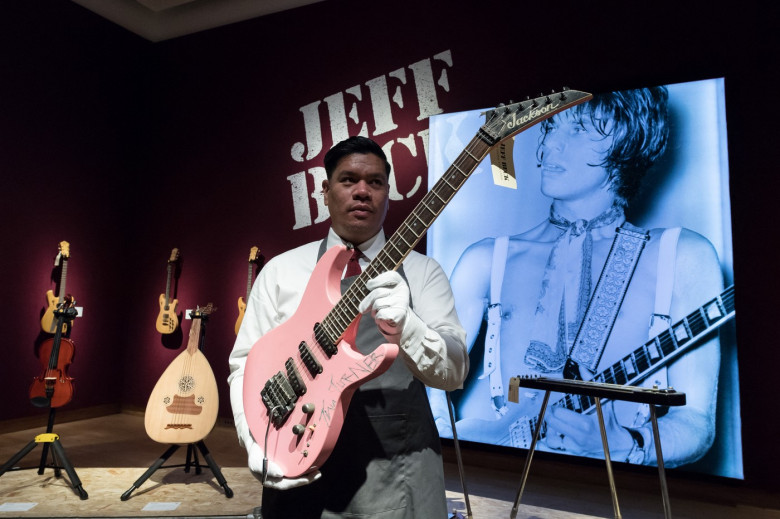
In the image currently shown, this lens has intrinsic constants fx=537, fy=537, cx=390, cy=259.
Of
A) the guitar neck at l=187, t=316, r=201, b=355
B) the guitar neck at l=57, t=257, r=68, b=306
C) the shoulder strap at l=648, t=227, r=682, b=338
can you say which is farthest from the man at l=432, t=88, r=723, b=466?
the guitar neck at l=57, t=257, r=68, b=306

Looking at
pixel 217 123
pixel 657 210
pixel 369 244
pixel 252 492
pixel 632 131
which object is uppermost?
pixel 217 123

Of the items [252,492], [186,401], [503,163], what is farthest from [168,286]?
[503,163]

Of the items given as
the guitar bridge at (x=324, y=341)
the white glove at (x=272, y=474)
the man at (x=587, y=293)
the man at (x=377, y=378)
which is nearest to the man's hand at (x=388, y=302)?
the man at (x=377, y=378)

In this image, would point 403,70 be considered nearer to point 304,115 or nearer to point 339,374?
point 304,115

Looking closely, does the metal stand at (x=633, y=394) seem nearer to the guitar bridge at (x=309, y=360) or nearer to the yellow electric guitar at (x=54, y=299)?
the guitar bridge at (x=309, y=360)

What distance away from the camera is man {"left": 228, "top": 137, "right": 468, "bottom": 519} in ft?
3.50

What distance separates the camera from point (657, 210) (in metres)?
3.04

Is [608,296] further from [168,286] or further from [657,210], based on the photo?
[168,286]

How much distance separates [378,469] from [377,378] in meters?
0.19

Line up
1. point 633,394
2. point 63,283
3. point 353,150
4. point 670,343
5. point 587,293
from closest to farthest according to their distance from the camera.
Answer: point 353,150 → point 633,394 → point 670,343 → point 587,293 → point 63,283

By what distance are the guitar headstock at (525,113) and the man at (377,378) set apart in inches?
12.1

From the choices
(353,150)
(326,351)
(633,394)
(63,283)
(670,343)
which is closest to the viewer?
(326,351)

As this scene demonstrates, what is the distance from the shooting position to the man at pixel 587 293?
288 centimetres

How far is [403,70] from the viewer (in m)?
4.07
